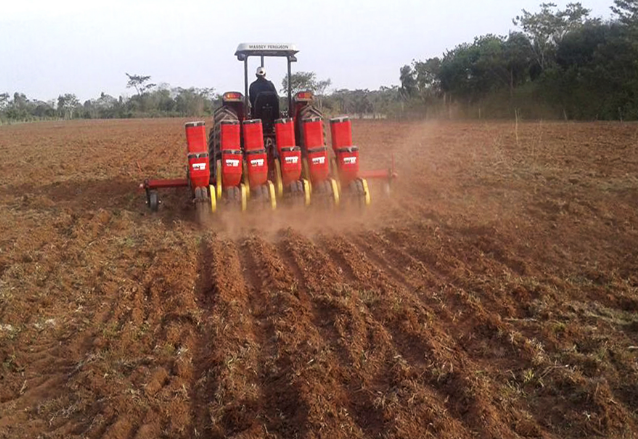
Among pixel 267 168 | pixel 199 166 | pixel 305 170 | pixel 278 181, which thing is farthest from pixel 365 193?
pixel 199 166

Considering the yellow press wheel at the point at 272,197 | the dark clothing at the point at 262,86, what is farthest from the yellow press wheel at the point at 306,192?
the dark clothing at the point at 262,86

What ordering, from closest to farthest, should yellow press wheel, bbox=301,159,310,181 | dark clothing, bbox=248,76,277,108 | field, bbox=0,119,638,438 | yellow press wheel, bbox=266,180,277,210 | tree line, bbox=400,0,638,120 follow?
field, bbox=0,119,638,438, yellow press wheel, bbox=266,180,277,210, yellow press wheel, bbox=301,159,310,181, dark clothing, bbox=248,76,277,108, tree line, bbox=400,0,638,120

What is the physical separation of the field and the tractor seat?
1.97m

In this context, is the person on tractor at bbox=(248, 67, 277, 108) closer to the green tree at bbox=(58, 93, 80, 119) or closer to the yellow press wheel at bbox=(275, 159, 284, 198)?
the yellow press wheel at bbox=(275, 159, 284, 198)

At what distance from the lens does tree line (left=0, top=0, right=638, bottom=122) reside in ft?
93.9

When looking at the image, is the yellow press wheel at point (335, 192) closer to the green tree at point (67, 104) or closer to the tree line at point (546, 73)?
the tree line at point (546, 73)

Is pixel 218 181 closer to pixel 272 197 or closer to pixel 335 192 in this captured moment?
pixel 272 197

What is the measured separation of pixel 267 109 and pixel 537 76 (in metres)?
28.7

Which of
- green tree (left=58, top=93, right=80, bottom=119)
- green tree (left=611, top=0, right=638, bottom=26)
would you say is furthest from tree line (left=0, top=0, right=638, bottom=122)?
green tree (left=58, top=93, right=80, bottom=119)

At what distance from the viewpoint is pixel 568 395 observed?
3705 millimetres

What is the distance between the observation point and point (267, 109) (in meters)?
10.1

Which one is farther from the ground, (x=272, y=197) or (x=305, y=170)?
(x=305, y=170)

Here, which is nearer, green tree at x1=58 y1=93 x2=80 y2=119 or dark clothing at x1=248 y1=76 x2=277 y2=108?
dark clothing at x1=248 y1=76 x2=277 y2=108

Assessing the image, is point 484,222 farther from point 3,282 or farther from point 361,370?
point 3,282
